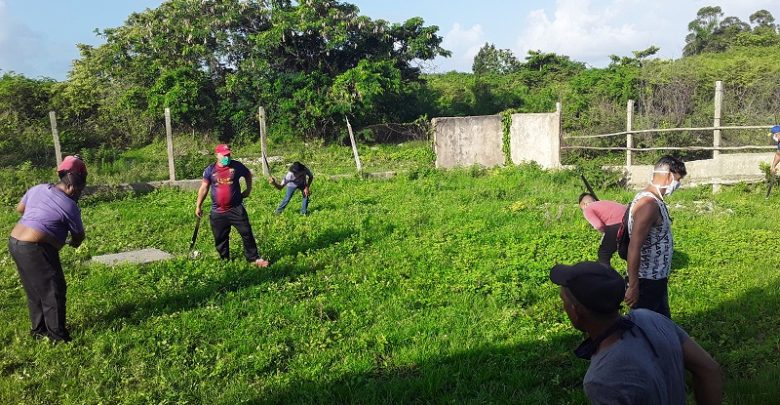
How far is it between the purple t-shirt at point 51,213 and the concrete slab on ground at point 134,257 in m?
2.35

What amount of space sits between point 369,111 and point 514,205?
38.1 feet

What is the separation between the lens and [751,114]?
49.4ft

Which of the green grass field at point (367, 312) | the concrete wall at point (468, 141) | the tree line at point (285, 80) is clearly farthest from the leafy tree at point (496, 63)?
the green grass field at point (367, 312)

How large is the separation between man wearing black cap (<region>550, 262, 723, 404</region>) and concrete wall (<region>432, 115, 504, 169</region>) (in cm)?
1352

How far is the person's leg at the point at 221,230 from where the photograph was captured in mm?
7102

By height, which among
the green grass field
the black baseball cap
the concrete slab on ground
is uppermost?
the black baseball cap

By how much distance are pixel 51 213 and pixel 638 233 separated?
Answer: 15.8ft

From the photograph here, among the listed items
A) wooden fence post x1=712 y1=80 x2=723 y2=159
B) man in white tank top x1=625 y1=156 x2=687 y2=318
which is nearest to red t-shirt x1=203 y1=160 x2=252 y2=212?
man in white tank top x1=625 y1=156 x2=687 y2=318

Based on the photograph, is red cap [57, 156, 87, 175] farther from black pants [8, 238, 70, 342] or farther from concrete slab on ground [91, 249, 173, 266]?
concrete slab on ground [91, 249, 173, 266]

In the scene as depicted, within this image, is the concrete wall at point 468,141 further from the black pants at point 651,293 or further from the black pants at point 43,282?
the black pants at point 651,293

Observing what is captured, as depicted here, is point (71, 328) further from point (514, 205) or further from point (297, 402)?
point (514, 205)

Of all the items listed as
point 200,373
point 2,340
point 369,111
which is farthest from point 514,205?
point 369,111

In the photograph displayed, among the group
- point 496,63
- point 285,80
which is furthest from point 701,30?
point 285,80

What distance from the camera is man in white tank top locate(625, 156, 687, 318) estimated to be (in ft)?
12.2
